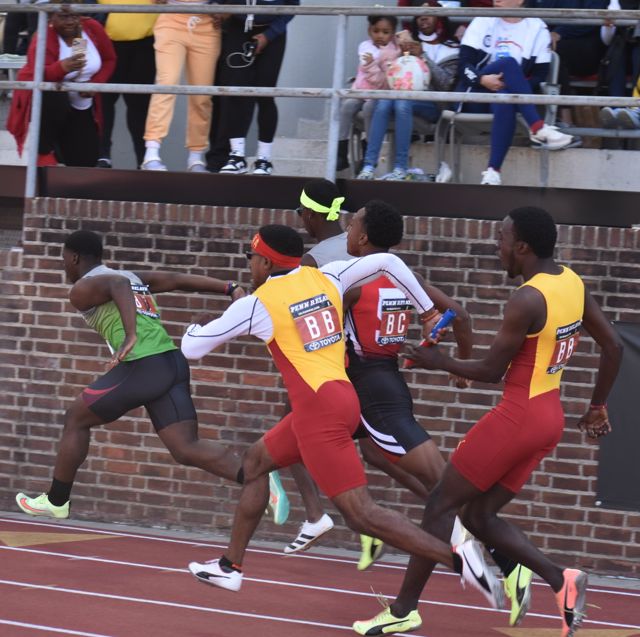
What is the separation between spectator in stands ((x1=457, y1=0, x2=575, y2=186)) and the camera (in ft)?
29.9

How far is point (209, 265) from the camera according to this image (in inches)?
376

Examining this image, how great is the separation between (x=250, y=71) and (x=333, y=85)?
1.07m

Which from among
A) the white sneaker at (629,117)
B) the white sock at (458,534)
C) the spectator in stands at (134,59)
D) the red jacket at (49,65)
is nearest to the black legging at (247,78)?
the spectator in stands at (134,59)

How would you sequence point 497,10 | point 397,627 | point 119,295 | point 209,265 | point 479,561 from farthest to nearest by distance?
point 209,265 < point 497,10 < point 119,295 < point 397,627 < point 479,561

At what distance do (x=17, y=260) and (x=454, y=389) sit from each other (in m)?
3.58

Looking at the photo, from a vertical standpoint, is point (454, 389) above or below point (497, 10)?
below

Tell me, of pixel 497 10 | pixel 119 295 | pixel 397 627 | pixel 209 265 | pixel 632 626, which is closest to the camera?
pixel 397 627

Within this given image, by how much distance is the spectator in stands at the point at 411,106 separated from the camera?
9.47 metres

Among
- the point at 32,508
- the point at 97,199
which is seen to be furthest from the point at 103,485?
the point at 97,199

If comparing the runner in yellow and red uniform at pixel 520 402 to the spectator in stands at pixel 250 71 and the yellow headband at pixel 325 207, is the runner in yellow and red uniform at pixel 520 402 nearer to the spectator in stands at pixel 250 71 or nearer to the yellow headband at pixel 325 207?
the yellow headband at pixel 325 207

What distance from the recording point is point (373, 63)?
32.3 feet

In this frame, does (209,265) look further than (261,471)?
Yes

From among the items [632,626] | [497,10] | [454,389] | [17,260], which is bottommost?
[632,626]

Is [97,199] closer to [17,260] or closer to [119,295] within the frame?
[17,260]
